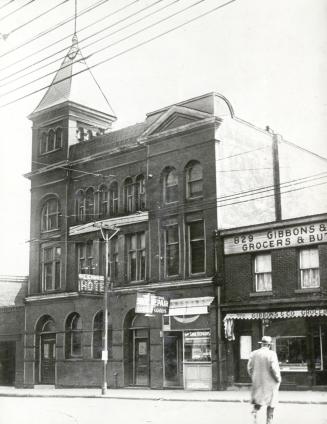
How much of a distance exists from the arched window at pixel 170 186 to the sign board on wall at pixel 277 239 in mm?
4041

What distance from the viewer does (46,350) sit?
37281mm

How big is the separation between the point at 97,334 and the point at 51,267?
528cm

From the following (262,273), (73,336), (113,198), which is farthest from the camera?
(73,336)

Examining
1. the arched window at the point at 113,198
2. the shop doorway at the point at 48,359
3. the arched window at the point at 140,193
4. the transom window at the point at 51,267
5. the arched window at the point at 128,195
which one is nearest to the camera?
the arched window at the point at 140,193

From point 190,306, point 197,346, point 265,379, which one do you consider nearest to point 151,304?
point 190,306

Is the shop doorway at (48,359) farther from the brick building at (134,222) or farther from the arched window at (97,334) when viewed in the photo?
the arched window at (97,334)

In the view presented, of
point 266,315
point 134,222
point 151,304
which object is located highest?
point 134,222

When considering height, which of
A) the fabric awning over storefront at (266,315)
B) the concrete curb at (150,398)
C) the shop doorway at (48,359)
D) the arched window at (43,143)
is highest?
the arched window at (43,143)

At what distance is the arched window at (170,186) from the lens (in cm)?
3219

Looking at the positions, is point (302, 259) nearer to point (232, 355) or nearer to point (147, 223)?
point (232, 355)

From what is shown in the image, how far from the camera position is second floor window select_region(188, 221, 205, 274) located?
101ft

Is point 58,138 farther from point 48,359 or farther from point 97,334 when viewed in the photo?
point 48,359

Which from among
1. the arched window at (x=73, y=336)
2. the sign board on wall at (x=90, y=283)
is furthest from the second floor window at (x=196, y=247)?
the arched window at (x=73, y=336)

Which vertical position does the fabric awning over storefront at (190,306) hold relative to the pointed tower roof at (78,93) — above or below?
below
